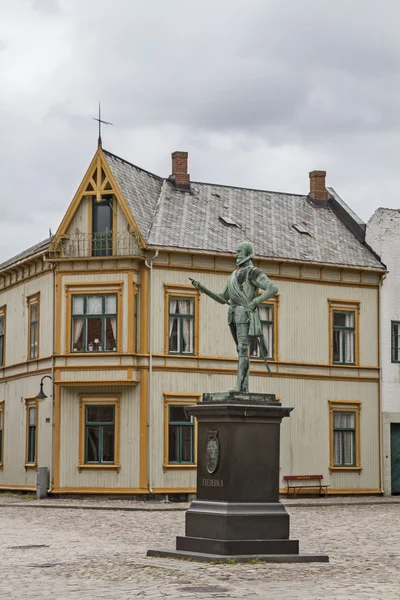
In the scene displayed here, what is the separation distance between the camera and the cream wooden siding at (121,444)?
33875 millimetres

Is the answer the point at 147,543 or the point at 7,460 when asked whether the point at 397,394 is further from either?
the point at 147,543

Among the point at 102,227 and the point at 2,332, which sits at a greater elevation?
the point at 102,227

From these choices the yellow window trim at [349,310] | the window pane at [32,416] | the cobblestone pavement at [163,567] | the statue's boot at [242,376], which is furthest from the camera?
the yellow window trim at [349,310]

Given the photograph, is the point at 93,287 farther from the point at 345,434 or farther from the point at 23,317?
the point at 345,434

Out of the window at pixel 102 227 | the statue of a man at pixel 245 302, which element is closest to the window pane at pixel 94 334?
the window at pixel 102 227

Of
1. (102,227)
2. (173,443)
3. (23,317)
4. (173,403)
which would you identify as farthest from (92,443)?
(102,227)

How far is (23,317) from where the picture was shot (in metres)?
38.8

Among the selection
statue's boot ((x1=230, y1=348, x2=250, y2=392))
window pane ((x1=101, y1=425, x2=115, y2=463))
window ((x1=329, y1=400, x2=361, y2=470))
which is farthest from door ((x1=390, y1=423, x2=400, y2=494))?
statue's boot ((x1=230, y1=348, x2=250, y2=392))

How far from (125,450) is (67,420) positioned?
209 cm

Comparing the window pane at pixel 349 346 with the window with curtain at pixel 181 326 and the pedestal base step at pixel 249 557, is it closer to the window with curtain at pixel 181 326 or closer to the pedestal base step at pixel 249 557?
the window with curtain at pixel 181 326

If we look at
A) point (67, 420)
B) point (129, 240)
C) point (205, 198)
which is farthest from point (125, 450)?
point (205, 198)

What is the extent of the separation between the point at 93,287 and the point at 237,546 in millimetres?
19567

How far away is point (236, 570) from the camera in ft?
47.2

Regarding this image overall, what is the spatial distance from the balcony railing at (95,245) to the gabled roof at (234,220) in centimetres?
57
